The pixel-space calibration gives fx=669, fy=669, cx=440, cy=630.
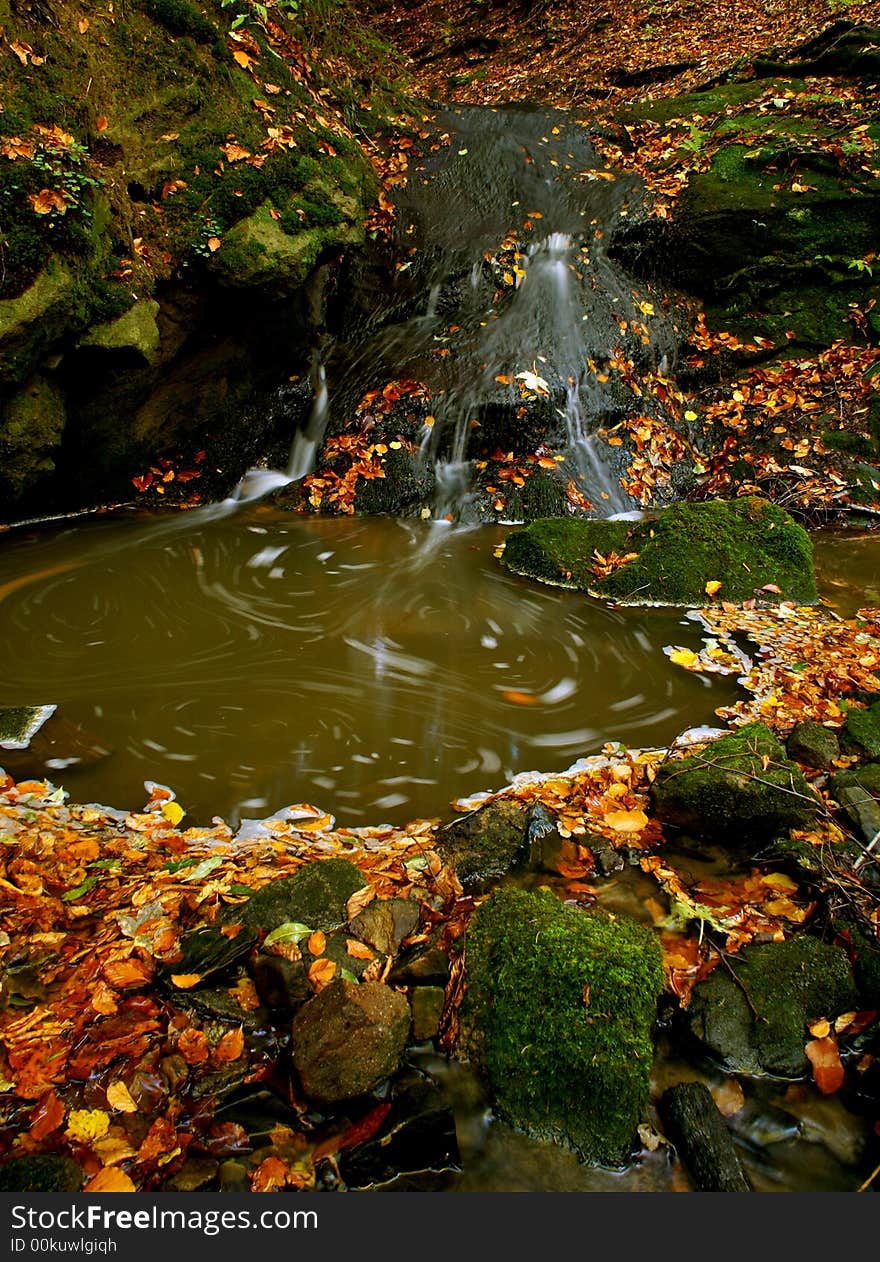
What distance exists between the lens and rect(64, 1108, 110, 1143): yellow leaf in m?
1.86

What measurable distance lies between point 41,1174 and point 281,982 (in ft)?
2.52

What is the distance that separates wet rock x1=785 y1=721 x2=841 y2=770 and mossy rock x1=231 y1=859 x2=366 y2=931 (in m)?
2.33

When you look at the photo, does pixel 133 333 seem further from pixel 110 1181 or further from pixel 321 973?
pixel 110 1181

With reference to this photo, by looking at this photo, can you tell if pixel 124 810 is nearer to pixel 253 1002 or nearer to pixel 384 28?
pixel 253 1002

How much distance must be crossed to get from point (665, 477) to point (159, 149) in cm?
684

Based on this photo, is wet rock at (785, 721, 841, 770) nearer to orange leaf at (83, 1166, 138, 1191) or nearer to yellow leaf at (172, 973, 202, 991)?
yellow leaf at (172, 973, 202, 991)

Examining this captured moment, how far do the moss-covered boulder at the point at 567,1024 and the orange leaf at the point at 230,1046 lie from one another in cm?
73

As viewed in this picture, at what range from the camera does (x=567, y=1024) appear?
2080 millimetres

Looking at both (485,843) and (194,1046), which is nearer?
(194,1046)

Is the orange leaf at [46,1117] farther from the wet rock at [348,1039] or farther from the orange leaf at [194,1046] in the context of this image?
the wet rock at [348,1039]

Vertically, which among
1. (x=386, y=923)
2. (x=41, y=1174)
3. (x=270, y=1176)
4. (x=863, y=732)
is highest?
(x=863, y=732)

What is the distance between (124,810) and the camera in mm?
3387

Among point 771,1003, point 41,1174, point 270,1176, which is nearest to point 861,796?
point 771,1003

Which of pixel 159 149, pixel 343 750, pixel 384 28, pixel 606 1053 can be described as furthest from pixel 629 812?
pixel 384 28
